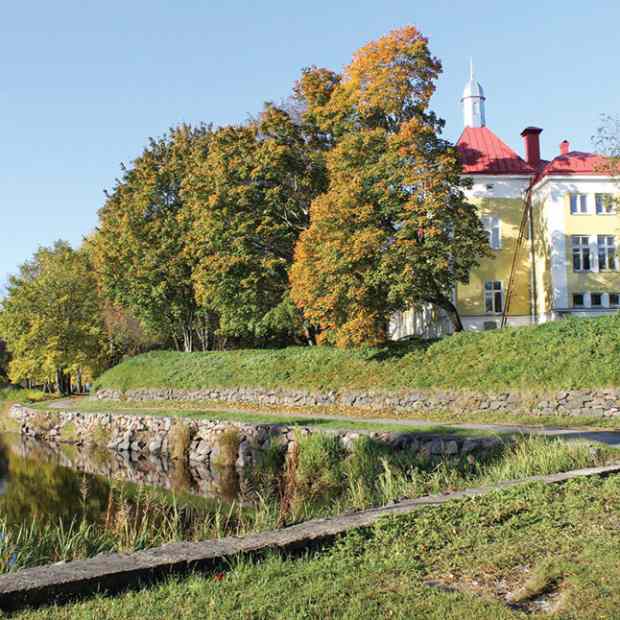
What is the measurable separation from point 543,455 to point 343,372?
18521mm

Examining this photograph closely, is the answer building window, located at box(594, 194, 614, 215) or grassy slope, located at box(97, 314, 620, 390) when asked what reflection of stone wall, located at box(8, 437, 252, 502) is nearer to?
grassy slope, located at box(97, 314, 620, 390)

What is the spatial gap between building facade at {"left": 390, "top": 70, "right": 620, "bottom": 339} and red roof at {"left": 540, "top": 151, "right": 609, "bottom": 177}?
49mm

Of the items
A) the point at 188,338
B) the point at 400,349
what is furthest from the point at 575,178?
the point at 188,338

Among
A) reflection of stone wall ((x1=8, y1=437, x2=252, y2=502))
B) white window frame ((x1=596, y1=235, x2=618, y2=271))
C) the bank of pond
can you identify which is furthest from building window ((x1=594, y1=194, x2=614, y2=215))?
reflection of stone wall ((x1=8, y1=437, x2=252, y2=502))

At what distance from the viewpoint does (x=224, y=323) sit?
118 feet

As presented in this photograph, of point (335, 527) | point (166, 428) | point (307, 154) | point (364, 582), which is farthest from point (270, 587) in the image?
point (307, 154)

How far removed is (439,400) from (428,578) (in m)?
19.3

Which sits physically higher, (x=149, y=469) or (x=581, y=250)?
(x=581, y=250)

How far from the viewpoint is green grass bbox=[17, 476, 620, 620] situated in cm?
496

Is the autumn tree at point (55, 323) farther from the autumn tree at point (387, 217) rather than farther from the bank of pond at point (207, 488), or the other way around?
the autumn tree at point (387, 217)

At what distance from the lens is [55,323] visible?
47000 millimetres

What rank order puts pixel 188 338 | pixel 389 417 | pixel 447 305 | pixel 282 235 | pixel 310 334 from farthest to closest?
pixel 188 338 → pixel 310 334 → pixel 282 235 → pixel 447 305 → pixel 389 417

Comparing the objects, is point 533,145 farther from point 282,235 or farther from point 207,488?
point 207,488

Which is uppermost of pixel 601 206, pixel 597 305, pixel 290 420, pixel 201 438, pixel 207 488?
pixel 601 206
